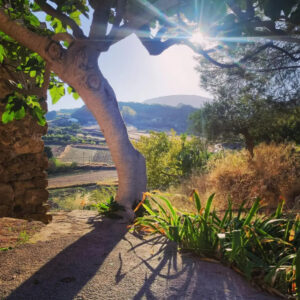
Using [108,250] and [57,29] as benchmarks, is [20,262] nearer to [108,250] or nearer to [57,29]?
[108,250]

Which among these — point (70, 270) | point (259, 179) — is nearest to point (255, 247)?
point (70, 270)

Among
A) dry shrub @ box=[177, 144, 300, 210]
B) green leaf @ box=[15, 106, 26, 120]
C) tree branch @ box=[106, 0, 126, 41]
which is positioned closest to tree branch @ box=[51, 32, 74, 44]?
tree branch @ box=[106, 0, 126, 41]

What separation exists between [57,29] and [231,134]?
10.7m

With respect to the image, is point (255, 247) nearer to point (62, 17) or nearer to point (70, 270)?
point (70, 270)

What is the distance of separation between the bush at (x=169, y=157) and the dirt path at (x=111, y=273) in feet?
21.8

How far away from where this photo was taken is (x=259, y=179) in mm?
5473

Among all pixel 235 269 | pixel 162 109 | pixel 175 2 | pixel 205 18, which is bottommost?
pixel 235 269

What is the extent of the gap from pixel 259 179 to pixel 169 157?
460cm

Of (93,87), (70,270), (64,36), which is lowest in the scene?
(70,270)

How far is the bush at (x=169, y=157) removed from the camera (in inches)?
357

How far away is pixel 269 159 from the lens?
19.2 feet

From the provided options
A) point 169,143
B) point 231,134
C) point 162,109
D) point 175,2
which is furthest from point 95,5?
point 162,109

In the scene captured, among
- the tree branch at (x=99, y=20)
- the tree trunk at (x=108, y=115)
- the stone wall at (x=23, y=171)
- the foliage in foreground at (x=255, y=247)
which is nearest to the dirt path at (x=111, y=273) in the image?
the foliage in foreground at (x=255, y=247)

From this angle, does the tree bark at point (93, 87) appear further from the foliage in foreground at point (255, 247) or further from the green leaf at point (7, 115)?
the foliage in foreground at point (255, 247)
